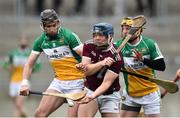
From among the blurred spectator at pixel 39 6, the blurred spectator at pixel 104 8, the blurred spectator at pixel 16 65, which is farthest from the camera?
the blurred spectator at pixel 104 8

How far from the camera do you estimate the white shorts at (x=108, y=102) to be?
1183cm

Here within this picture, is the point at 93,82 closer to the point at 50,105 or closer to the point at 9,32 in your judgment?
the point at 50,105

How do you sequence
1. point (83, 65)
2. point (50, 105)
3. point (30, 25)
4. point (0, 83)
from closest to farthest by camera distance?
1. point (83, 65)
2. point (50, 105)
3. point (0, 83)
4. point (30, 25)

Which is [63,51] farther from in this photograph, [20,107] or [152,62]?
[20,107]

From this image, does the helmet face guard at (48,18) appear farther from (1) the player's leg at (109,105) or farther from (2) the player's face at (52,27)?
(1) the player's leg at (109,105)

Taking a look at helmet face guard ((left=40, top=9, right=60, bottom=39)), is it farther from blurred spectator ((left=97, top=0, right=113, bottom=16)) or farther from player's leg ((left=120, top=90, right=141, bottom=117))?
blurred spectator ((left=97, top=0, right=113, bottom=16))

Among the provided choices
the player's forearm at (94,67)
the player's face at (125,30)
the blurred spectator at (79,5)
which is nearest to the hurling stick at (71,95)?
the player's forearm at (94,67)

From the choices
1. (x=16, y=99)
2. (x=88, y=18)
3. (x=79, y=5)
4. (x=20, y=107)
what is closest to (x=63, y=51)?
(x=20, y=107)

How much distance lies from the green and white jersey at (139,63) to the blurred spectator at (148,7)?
35.7 feet

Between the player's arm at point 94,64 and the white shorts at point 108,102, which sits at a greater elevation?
the player's arm at point 94,64

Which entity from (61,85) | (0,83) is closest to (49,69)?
(0,83)

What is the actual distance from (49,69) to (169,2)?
4.12 m

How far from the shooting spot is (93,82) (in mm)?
11773

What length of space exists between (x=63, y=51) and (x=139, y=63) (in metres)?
1.09
